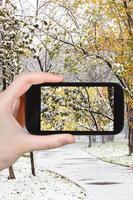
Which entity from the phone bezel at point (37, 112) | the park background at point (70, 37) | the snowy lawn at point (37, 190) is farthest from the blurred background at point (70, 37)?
the phone bezel at point (37, 112)

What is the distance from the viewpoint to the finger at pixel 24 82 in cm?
128

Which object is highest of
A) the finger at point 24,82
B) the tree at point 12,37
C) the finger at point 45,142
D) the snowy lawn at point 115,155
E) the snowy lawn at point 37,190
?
the tree at point 12,37

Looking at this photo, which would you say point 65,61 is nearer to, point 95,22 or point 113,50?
point 95,22

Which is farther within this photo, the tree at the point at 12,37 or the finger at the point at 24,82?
the tree at the point at 12,37

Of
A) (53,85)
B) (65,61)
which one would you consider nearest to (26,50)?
(65,61)

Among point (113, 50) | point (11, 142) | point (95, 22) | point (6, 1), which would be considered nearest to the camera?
point (11, 142)

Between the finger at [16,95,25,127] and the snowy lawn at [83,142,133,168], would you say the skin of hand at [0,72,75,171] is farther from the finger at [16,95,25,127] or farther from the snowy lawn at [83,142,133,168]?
the snowy lawn at [83,142,133,168]

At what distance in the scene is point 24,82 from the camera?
51.4 inches

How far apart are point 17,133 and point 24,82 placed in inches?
6.0

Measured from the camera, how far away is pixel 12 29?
53.5 feet

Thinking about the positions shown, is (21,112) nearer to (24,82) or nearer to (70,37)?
(24,82)

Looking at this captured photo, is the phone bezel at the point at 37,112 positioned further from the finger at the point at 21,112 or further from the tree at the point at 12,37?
the tree at the point at 12,37

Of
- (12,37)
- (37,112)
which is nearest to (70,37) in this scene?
(12,37)

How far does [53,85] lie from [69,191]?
13.6 meters
